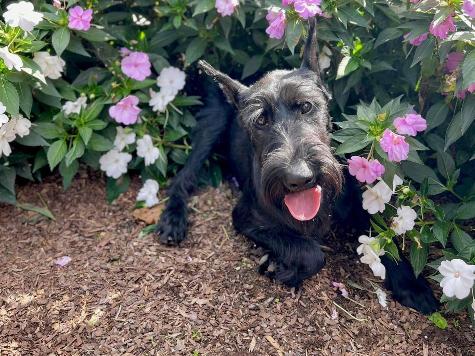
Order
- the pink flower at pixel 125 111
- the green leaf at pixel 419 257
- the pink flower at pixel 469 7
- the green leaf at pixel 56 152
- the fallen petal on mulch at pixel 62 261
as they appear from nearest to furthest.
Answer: the pink flower at pixel 469 7
the green leaf at pixel 419 257
the fallen petal on mulch at pixel 62 261
the green leaf at pixel 56 152
the pink flower at pixel 125 111

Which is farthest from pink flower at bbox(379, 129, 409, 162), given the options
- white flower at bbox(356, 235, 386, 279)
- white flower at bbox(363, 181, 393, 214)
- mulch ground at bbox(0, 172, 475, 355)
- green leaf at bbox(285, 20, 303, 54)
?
mulch ground at bbox(0, 172, 475, 355)

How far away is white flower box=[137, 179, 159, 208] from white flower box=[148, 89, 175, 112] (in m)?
0.53

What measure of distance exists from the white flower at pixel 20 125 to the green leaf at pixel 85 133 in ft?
1.20

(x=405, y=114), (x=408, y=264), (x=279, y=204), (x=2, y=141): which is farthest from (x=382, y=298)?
(x=2, y=141)

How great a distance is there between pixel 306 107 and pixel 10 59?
1.73 m

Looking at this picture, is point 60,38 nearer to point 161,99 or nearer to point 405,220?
point 161,99

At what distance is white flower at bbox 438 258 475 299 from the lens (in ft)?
9.85

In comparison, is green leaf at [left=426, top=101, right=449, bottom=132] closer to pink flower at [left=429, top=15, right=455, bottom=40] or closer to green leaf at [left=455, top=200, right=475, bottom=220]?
green leaf at [left=455, top=200, right=475, bottom=220]

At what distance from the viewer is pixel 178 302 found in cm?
353

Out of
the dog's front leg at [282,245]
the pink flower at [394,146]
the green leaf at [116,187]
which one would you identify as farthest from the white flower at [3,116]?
the pink flower at [394,146]

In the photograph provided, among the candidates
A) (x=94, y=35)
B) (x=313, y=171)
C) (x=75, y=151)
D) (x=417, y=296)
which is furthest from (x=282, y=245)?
(x=94, y=35)

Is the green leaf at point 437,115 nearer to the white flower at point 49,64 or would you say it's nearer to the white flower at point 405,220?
the white flower at point 405,220

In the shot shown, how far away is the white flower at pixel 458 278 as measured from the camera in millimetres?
3002

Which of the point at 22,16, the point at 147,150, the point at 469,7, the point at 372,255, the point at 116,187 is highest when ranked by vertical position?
the point at 469,7
